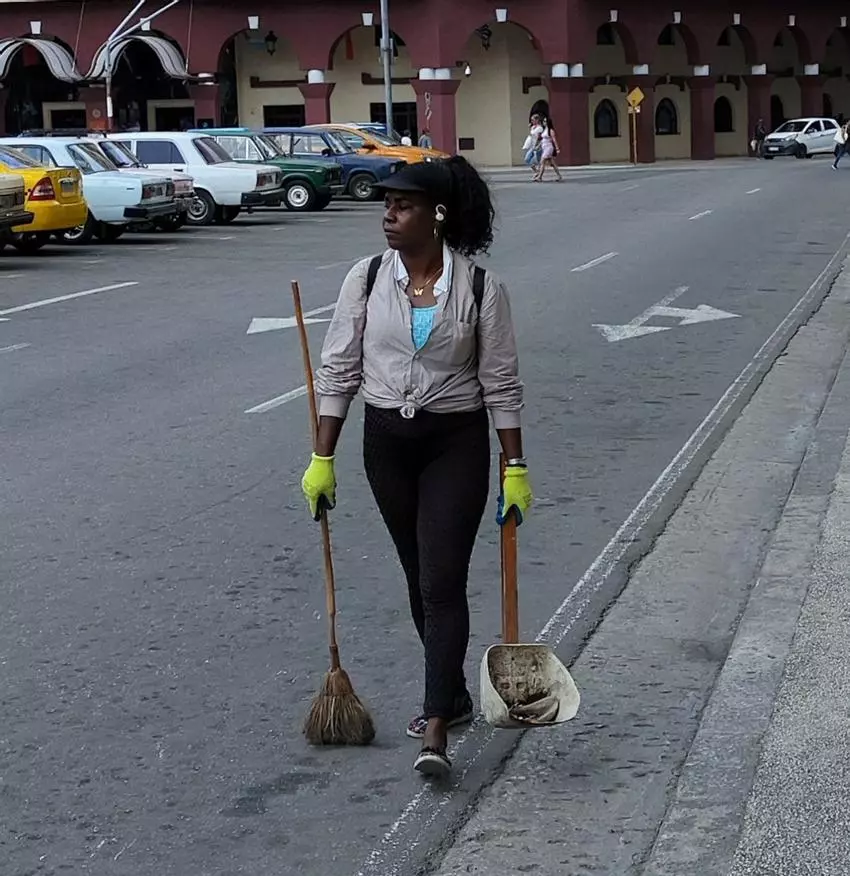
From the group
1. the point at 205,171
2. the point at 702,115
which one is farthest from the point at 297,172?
the point at 702,115

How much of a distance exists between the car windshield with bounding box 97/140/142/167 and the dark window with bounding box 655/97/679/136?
125ft

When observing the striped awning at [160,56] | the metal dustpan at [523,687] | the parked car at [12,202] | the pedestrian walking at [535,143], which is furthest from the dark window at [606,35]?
the metal dustpan at [523,687]

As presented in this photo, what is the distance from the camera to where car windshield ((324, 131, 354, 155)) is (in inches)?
1467

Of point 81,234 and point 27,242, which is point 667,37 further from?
point 27,242

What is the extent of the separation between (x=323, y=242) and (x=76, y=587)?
19.0 meters

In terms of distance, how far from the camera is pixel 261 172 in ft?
98.1

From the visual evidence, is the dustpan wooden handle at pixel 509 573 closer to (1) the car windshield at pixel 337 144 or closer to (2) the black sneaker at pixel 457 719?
(2) the black sneaker at pixel 457 719

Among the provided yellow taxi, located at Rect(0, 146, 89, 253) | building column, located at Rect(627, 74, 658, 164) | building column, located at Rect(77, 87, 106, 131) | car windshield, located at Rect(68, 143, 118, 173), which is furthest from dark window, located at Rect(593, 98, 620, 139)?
yellow taxi, located at Rect(0, 146, 89, 253)

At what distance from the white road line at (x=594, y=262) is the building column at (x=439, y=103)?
33.2 metres

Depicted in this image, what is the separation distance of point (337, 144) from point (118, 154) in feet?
33.9

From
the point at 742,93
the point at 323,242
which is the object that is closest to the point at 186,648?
the point at 323,242

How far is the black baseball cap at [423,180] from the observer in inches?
195

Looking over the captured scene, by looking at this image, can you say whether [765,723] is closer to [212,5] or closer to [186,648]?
[186,648]

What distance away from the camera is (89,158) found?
2583 centimetres
